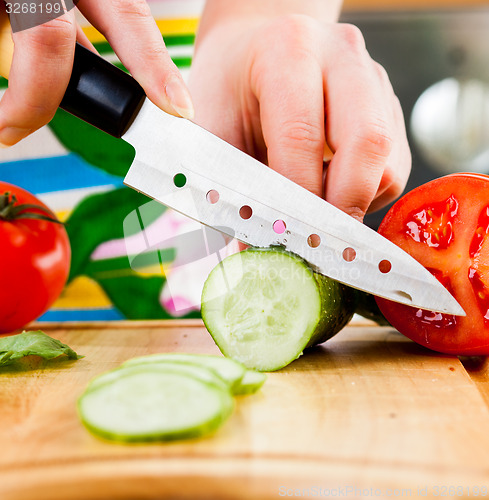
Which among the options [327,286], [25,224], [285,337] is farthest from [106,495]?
[25,224]

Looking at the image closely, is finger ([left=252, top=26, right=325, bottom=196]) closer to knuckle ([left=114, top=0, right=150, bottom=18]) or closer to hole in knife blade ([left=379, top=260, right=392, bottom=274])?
hole in knife blade ([left=379, top=260, right=392, bottom=274])

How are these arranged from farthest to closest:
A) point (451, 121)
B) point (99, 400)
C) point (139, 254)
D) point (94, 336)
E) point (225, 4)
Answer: point (451, 121) < point (225, 4) < point (94, 336) < point (139, 254) < point (99, 400)

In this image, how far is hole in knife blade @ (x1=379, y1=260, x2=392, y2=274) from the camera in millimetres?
1169

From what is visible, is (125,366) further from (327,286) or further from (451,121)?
(451,121)

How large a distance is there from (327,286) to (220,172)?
0.29 meters

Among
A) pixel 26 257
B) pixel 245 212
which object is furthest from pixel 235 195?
pixel 26 257

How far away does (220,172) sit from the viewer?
1.18m

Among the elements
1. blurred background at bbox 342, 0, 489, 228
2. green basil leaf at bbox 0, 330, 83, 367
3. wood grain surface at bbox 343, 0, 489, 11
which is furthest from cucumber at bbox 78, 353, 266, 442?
wood grain surface at bbox 343, 0, 489, 11

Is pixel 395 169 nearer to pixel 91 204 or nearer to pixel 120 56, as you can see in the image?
pixel 120 56

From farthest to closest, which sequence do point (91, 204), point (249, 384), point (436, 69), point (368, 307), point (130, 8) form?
point (436, 69)
point (91, 204)
point (368, 307)
point (130, 8)
point (249, 384)

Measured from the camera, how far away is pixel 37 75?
1.07m

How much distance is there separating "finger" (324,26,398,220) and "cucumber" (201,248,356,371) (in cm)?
22

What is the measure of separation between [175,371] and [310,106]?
673mm

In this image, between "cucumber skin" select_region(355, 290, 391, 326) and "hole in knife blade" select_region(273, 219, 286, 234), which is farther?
"cucumber skin" select_region(355, 290, 391, 326)
